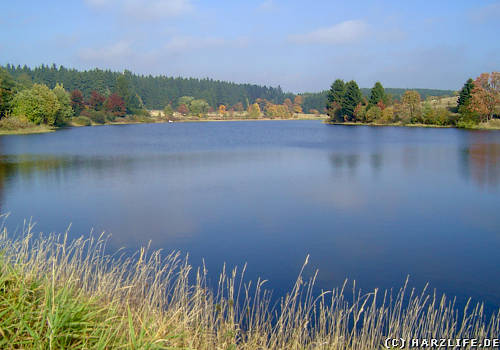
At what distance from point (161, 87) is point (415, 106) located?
2781 inches

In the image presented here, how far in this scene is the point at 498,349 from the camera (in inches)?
181

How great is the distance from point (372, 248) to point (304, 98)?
126m

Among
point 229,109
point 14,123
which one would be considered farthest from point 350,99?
point 229,109

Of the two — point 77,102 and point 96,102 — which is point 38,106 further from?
point 96,102

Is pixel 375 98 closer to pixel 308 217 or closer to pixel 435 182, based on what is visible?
pixel 435 182

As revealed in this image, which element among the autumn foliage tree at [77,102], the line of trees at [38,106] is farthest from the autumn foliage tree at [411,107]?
the autumn foliage tree at [77,102]

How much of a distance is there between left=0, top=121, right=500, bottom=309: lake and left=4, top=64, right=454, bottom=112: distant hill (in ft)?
244

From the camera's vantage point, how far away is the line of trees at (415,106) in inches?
1766

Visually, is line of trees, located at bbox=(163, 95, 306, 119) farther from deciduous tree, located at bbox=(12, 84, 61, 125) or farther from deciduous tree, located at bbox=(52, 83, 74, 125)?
deciduous tree, located at bbox=(12, 84, 61, 125)

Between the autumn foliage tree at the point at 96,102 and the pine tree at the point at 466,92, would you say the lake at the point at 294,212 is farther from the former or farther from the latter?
Result: the autumn foliage tree at the point at 96,102

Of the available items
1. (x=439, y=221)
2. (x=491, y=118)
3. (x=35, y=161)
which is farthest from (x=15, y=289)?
(x=491, y=118)

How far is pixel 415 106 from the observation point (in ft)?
175

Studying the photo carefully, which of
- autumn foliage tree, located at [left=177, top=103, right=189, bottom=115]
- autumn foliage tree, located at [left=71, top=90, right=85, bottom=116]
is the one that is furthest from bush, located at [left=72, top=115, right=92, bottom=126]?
autumn foliage tree, located at [left=177, top=103, right=189, bottom=115]

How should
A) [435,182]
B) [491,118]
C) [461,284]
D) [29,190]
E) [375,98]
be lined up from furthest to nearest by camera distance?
[375,98], [491,118], [435,182], [29,190], [461,284]
